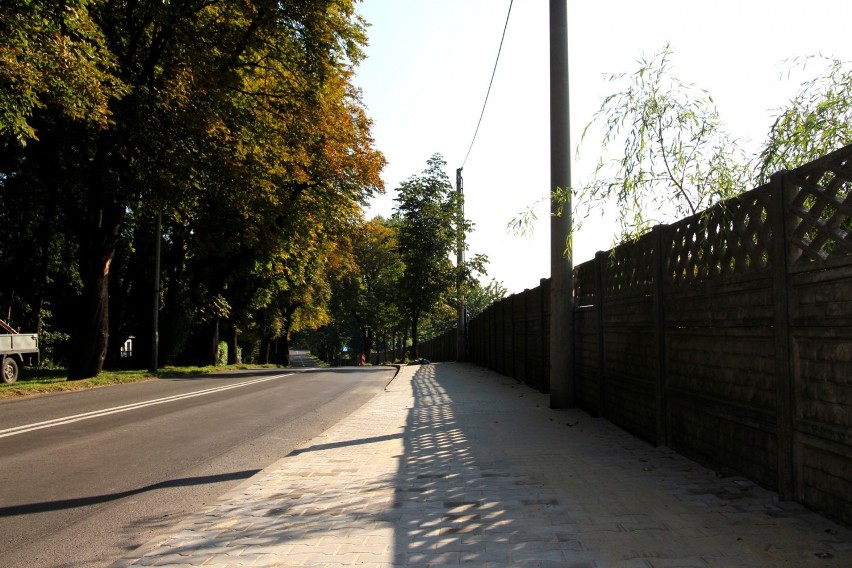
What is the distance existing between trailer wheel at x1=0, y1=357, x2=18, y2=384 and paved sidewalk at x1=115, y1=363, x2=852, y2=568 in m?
14.6

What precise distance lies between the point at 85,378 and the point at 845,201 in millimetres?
19998

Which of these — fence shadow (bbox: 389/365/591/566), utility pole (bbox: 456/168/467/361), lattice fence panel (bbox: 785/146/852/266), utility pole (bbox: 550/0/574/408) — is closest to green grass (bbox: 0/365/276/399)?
fence shadow (bbox: 389/365/591/566)

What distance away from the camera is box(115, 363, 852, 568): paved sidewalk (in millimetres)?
3732

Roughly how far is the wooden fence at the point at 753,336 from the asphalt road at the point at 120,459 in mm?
4360

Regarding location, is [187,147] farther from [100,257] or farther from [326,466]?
[326,466]

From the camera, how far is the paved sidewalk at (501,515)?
12.2ft

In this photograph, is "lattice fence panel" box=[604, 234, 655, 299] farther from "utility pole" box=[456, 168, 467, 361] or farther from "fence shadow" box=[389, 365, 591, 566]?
"utility pole" box=[456, 168, 467, 361]

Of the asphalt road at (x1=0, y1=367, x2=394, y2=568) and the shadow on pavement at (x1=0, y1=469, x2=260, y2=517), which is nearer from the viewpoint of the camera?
the asphalt road at (x1=0, y1=367, x2=394, y2=568)

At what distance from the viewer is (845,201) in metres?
3.78

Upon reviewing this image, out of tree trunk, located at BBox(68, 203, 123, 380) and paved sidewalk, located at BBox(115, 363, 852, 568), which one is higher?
tree trunk, located at BBox(68, 203, 123, 380)

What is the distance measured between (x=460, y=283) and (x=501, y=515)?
30497 millimetres

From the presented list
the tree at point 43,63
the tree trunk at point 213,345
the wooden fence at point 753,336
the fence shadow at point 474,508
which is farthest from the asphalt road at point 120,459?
the tree trunk at point 213,345

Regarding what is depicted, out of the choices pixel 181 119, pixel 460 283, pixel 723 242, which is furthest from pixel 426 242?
pixel 723 242

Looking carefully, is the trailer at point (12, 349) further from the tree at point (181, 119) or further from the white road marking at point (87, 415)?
the white road marking at point (87, 415)
